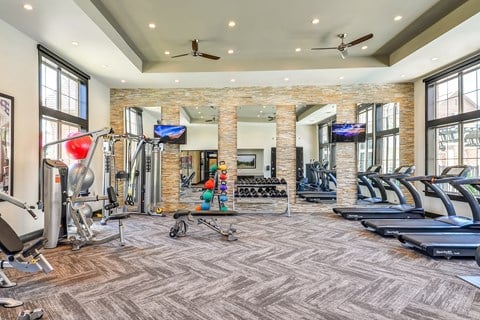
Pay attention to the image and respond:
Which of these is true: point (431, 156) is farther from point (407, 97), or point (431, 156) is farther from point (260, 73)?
point (260, 73)

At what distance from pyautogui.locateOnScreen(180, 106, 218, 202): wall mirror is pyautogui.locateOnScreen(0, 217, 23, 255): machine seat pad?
5348 millimetres

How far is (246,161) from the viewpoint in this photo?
7.93 meters

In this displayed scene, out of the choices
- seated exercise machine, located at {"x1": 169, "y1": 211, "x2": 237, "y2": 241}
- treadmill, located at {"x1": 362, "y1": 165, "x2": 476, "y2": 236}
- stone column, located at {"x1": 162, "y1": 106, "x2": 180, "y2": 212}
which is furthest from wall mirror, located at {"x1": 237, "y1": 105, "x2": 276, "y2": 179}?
treadmill, located at {"x1": 362, "y1": 165, "x2": 476, "y2": 236}

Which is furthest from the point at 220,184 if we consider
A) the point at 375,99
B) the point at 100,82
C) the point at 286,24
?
the point at 375,99

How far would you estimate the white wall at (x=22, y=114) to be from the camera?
4.37 m

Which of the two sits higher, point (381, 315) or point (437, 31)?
point (437, 31)

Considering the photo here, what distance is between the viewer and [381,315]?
2.40 meters

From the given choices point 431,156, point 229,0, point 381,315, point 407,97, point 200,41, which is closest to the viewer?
point 381,315

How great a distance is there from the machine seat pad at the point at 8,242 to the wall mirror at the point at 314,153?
6596 mm

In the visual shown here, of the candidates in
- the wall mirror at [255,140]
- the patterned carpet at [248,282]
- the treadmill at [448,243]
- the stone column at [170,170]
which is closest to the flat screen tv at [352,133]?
the wall mirror at [255,140]

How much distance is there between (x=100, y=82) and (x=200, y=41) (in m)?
3.35

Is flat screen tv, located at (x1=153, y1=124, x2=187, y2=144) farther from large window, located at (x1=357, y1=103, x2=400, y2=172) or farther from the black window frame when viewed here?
the black window frame

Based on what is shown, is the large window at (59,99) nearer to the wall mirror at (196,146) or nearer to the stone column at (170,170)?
the stone column at (170,170)

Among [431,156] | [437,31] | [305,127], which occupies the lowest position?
[431,156]
